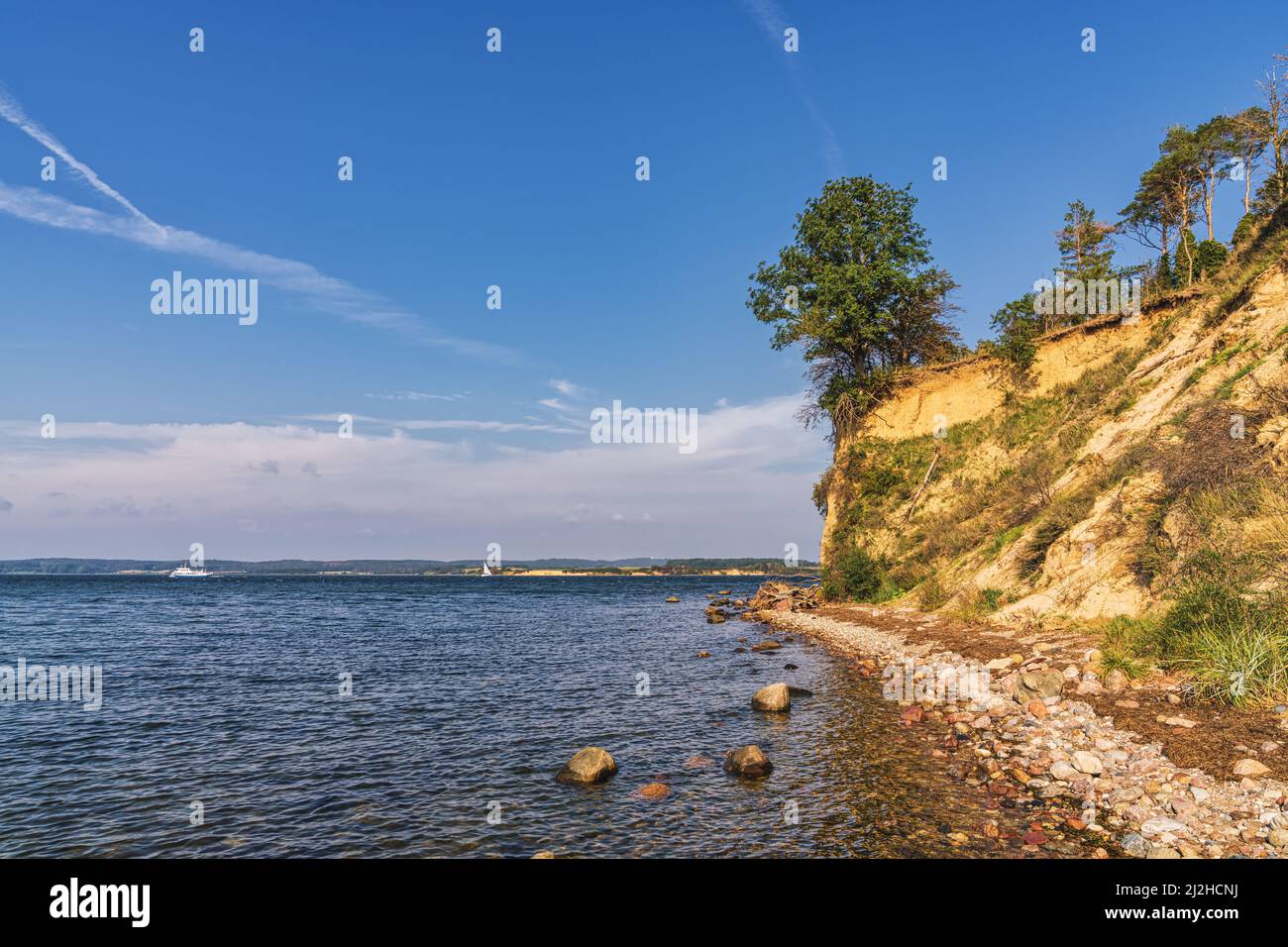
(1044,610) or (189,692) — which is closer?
(1044,610)

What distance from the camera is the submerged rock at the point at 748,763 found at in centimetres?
1303

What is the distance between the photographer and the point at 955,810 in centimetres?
1056

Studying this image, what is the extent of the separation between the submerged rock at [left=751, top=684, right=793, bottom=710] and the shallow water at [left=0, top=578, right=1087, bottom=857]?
55cm

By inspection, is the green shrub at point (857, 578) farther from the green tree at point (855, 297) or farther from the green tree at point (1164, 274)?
the green tree at point (1164, 274)

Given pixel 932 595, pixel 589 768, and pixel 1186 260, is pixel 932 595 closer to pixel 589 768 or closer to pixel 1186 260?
pixel 589 768

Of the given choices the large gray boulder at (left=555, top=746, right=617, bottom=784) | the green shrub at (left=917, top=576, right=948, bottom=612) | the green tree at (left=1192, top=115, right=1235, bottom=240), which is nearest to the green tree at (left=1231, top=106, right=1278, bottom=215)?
the green tree at (left=1192, top=115, right=1235, bottom=240)

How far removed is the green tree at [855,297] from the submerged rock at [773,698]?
1160 inches

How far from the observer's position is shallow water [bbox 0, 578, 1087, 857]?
34.6 ft
